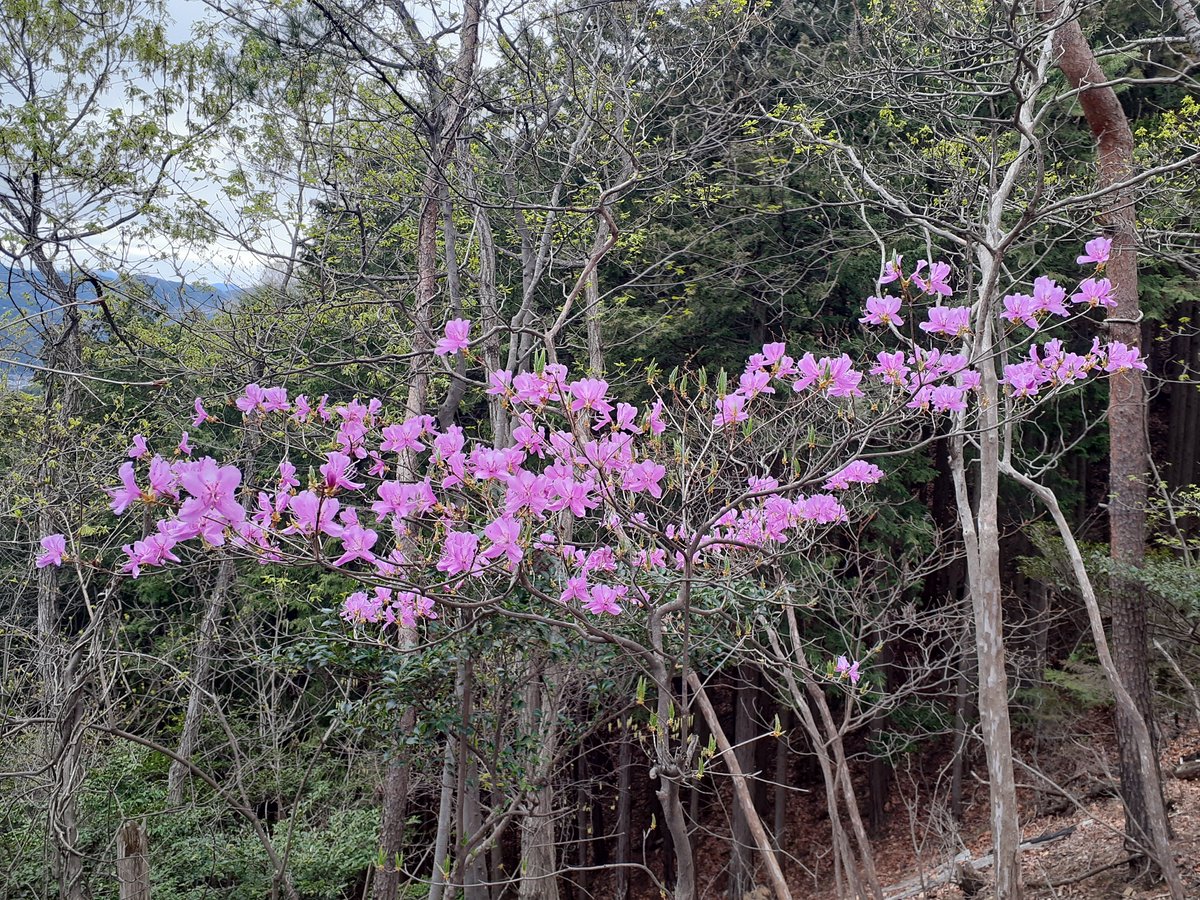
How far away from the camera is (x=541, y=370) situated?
2.10 meters

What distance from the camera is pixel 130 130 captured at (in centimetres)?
605

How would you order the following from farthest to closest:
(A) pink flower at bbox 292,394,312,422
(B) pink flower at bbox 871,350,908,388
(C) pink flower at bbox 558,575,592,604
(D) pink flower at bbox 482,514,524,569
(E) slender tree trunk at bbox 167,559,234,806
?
1. (E) slender tree trunk at bbox 167,559,234,806
2. (A) pink flower at bbox 292,394,312,422
3. (C) pink flower at bbox 558,575,592,604
4. (B) pink flower at bbox 871,350,908,388
5. (D) pink flower at bbox 482,514,524,569

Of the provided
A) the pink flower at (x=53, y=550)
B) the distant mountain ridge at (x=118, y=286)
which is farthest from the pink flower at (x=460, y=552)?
the distant mountain ridge at (x=118, y=286)

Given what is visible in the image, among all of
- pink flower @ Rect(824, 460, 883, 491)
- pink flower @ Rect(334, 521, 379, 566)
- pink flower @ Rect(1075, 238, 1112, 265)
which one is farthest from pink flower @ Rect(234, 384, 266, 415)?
pink flower @ Rect(1075, 238, 1112, 265)

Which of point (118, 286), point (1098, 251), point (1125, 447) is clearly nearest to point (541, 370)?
point (1098, 251)

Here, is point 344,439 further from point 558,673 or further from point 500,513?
point 558,673

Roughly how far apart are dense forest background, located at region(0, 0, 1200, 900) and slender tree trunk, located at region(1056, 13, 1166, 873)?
0.03m

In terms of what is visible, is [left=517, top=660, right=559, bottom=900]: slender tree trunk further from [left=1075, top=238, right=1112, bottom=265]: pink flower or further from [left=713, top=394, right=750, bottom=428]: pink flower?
[left=1075, top=238, right=1112, bottom=265]: pink flower

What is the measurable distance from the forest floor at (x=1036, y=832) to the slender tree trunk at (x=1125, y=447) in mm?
228

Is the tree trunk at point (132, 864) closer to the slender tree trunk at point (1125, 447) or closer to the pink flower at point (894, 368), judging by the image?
the pink flower at point (894, 368)

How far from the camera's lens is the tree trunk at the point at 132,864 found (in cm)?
325

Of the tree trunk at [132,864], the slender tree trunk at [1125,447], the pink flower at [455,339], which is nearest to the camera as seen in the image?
the pink flower at [455,339]

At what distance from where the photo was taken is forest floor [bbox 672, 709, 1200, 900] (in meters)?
5.45

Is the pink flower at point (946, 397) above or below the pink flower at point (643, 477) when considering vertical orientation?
above
